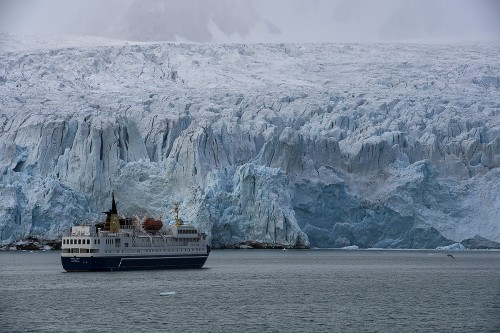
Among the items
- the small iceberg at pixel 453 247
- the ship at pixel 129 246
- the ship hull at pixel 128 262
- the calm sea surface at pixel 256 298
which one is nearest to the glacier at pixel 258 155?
the small iceberg at pixel 453 247

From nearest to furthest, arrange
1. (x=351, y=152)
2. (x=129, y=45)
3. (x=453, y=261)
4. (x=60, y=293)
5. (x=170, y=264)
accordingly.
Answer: (x=60, y=293), (x=170, y=264), (x=453, y=261), (x=351, y=152), (x=129, y=45)

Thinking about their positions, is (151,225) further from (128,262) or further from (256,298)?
(256,298)

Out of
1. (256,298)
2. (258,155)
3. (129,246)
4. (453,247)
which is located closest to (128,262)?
(129,246)

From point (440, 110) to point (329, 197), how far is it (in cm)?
1403

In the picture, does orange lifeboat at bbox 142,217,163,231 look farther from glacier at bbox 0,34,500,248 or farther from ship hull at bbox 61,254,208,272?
glacier at bbox 0,34,500,248

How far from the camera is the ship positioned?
150 feet

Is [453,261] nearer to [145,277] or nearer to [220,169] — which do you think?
[220,169]

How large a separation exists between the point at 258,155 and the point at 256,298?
96.5 feet

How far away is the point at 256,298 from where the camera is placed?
35.8m

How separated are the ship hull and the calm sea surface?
0.66 m

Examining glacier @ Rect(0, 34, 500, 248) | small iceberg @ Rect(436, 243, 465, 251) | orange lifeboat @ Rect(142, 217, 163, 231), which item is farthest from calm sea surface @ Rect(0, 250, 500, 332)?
small iceberg @ Rect(436, 243, 465, 251)

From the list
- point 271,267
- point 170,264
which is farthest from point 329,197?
point 170,264

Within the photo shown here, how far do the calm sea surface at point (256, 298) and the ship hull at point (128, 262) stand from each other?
2.18 feet

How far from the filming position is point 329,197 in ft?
205
